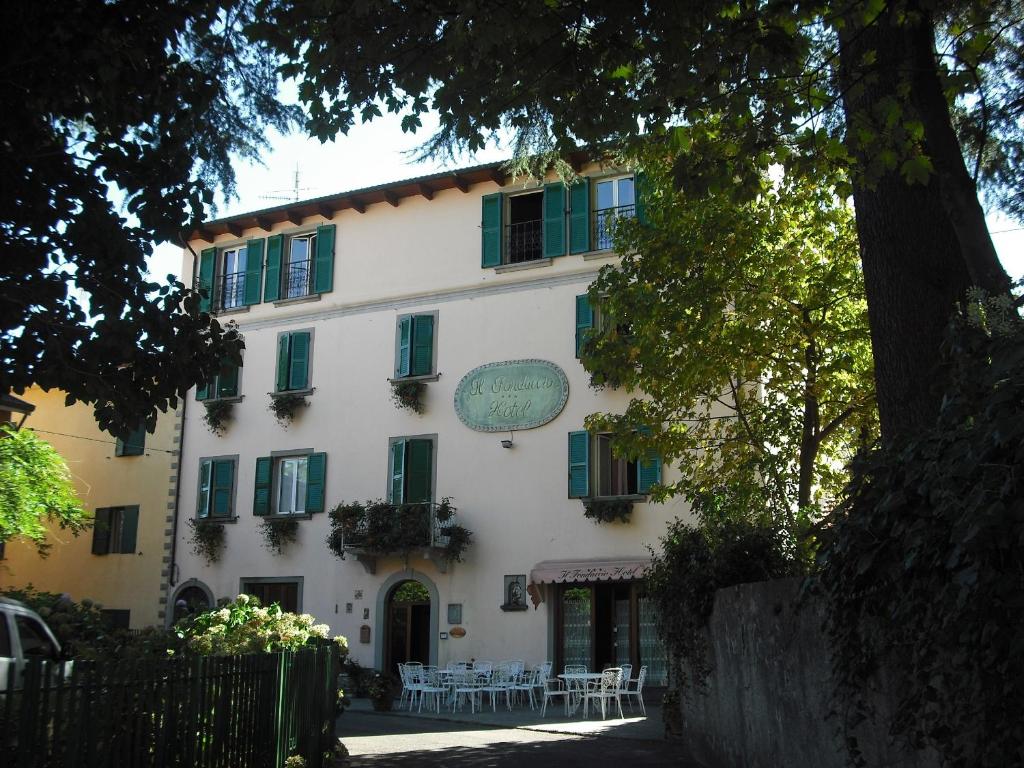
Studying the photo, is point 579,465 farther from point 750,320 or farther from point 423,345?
point 750,320

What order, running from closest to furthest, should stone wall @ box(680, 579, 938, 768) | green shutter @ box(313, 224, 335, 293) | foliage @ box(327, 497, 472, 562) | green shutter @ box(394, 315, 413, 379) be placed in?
stone wall @ box(680, 579, 938, 768)
foliage @ box(327, 497, 472, 562)
green shutter @ box(394, 315, 413, 379)
green shutter @ box(313, 224, 335, 293)

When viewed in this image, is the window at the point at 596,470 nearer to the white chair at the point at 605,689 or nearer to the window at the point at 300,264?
the white chair at the point at 605,689

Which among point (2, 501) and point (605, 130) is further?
point (2, 501)

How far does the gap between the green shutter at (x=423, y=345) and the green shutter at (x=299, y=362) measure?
304cm

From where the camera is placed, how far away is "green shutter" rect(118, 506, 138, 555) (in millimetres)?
26078

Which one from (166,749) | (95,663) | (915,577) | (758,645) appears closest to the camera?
(915,577)

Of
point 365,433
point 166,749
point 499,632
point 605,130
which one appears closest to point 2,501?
point 365,433

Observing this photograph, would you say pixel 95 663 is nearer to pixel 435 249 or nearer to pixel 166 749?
pixel 166 749

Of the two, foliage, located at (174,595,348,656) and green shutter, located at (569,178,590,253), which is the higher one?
green shutter, located at (569,178,590,253)

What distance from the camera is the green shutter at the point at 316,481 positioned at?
23562 millimetres

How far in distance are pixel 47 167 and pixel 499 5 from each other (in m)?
3.32

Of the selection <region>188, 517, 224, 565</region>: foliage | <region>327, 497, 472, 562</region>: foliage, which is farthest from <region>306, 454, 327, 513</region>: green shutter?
<region>188, 517, 224, 565</region>: foliage

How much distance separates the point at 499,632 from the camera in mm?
21078

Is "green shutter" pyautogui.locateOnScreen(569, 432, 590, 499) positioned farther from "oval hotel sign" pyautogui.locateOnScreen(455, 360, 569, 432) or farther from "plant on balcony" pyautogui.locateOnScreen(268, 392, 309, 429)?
"plant on balcony" pyautogui.locateOnScreen(268, 392, 309, 429)
